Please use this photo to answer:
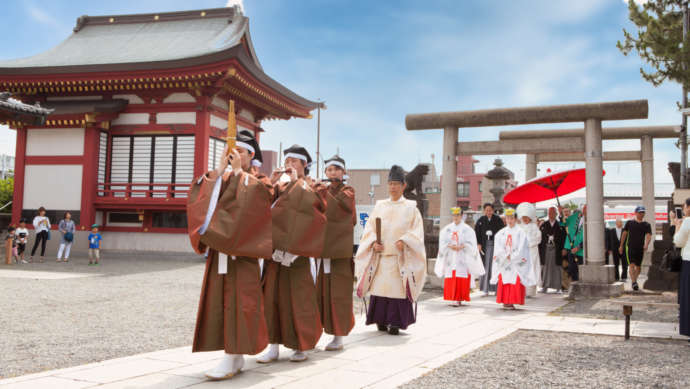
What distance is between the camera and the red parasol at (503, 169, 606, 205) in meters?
10.7

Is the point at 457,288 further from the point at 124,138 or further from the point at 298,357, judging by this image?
the point at 124,138

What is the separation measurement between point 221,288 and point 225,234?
0.43 meters

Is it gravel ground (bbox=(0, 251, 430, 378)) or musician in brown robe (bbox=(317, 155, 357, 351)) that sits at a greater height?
musician in brown robe (bbox=(317, 155, 357, 351))

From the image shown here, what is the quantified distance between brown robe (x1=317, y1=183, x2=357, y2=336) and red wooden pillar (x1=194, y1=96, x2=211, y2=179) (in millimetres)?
12302

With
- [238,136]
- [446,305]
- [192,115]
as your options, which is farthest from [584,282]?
[192,115]

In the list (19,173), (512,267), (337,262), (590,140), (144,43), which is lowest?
(512,267)

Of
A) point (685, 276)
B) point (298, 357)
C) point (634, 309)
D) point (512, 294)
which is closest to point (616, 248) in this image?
point (634, 309)

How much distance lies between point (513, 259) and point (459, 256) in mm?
865

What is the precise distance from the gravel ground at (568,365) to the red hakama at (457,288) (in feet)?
9.32

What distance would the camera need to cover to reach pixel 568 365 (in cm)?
457

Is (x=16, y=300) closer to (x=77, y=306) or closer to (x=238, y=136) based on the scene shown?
A: (x=77, y=306)

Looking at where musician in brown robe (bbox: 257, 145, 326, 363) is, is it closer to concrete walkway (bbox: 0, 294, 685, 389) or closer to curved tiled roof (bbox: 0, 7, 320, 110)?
concrete walkway (bbox: 0, 294, 685, 389)

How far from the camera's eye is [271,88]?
18953 mm

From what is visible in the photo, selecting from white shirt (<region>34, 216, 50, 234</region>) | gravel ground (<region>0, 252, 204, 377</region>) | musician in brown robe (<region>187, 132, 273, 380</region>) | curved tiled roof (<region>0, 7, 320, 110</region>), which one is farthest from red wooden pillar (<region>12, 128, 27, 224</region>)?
musician in brown robe (<region>187, 132, 273, 380</region>)
